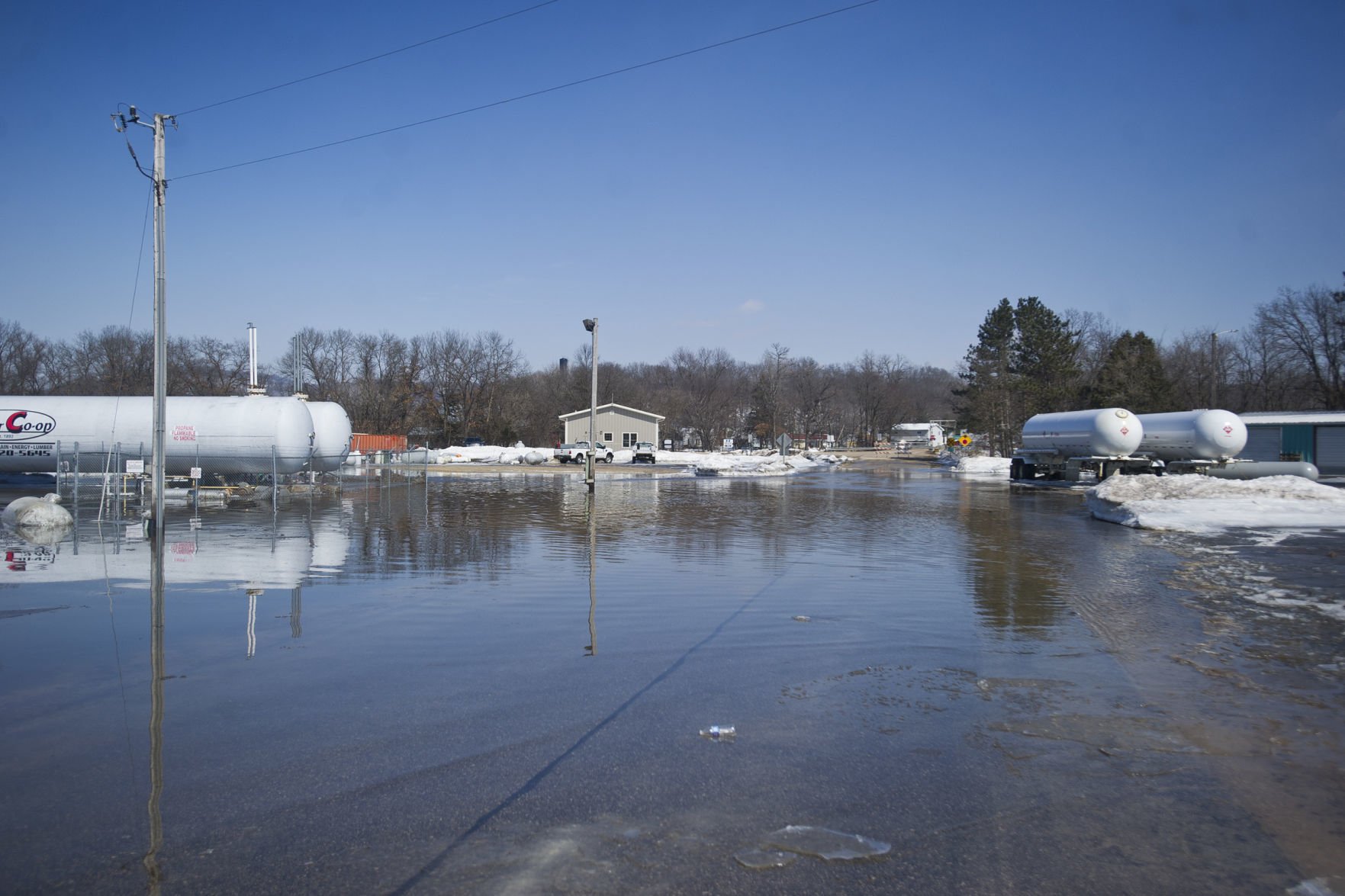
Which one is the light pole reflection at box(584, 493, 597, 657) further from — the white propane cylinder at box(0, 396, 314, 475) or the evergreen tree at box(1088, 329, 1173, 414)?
the evergreen tree at box(1088, 329, 1173, 414)

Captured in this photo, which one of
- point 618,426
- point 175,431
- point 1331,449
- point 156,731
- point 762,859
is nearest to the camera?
point 762,859

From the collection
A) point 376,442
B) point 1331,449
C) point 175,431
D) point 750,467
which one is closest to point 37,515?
point 175,431

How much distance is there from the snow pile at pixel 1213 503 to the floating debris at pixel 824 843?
17.9 metres

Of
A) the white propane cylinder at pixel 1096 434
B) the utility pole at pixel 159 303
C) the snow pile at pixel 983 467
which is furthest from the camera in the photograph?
the snow pile at pixel 983 467

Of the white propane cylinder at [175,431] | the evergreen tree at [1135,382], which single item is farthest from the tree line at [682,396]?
the white propane cylinder at [175,431]

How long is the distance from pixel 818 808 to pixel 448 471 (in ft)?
163

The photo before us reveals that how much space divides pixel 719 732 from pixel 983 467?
55.9 metres

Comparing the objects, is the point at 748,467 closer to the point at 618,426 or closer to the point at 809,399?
the point at 618,426

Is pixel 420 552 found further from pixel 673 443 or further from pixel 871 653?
pixel 673 443

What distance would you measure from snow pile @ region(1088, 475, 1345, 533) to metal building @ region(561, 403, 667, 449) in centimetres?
5776

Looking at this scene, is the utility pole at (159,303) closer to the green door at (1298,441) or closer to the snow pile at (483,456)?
the snow pile at (483,456)

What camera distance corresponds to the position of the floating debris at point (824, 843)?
164 inches

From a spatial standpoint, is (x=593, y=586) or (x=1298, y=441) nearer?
(x=593, y=586)

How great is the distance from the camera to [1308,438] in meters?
46.4
